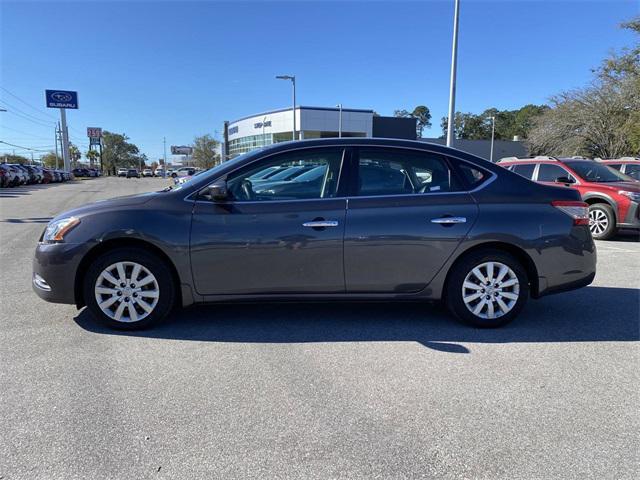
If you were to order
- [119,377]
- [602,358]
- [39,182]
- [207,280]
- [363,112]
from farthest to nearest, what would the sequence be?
[363,112]
[39,182]
[207,280]
[602,358]
[119,377]

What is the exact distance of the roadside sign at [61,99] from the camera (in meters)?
57.6

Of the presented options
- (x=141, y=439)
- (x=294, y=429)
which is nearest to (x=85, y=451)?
(x=141, y=439)

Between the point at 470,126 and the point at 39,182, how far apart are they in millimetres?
94585

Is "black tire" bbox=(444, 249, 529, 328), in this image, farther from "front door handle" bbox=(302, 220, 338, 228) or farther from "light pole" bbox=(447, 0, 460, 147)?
"light pole" bbox=(447, 0, 460, 147)

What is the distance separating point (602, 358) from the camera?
3.69 metres

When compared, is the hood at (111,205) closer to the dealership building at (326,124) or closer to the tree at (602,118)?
the tree at (602,118)

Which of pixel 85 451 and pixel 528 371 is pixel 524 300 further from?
pixel 85 451

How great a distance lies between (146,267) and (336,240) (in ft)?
5.59

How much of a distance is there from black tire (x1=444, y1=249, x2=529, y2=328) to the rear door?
0.20 meters

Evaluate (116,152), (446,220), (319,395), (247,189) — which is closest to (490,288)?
(446,220)

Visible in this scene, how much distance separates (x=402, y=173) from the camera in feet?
14.0

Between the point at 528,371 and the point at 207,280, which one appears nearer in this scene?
the point at 528,371

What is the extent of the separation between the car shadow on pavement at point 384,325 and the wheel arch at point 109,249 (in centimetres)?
45

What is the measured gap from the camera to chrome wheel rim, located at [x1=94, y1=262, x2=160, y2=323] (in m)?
4.02
